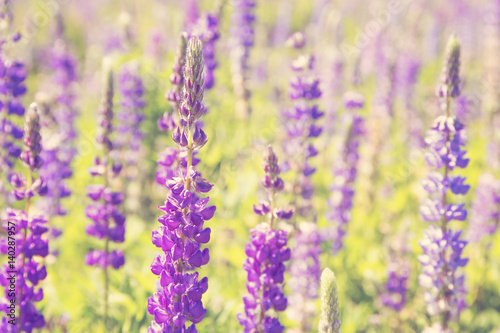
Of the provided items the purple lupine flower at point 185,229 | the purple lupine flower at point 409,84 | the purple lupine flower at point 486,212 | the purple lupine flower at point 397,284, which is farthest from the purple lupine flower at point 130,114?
the purple lupine flower at point 409,84

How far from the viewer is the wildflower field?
2.21 m

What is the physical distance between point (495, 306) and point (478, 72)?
6949 millimetres

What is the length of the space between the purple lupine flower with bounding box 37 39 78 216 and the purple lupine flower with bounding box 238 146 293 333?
79.1 inches

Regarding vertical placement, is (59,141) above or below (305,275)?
above

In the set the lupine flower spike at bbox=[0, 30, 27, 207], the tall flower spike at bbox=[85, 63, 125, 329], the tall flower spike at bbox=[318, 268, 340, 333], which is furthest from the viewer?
the lupine flower spike at bbox=[0, 30, 27, 207]

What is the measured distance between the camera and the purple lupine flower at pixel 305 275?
340 cm

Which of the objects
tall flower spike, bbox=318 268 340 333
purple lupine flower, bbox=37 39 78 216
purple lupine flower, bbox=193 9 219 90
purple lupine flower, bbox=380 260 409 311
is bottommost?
purple lupine flower, bbox=380 260 409 311

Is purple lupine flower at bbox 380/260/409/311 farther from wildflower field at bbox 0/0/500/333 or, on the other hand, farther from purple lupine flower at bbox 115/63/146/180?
purple lupine flower at bbox 115/63/146/180

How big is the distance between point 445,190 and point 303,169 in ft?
4.16

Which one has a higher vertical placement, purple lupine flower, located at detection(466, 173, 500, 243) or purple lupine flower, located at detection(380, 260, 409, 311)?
purple lupine flower, located at detection(466, 173, 500, 243)

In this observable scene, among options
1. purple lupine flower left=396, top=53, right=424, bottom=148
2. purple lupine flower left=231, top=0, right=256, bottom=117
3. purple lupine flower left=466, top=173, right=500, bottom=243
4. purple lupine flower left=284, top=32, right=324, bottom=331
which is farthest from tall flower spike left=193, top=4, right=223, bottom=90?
purple lupine flower left=396, top=53, right=424, bottom=148

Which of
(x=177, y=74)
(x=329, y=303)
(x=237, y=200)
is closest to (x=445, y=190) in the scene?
(x=329, y=303)

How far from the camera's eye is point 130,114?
470cm

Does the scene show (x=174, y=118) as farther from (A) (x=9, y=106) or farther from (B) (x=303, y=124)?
(A) (x=9, y=106)
